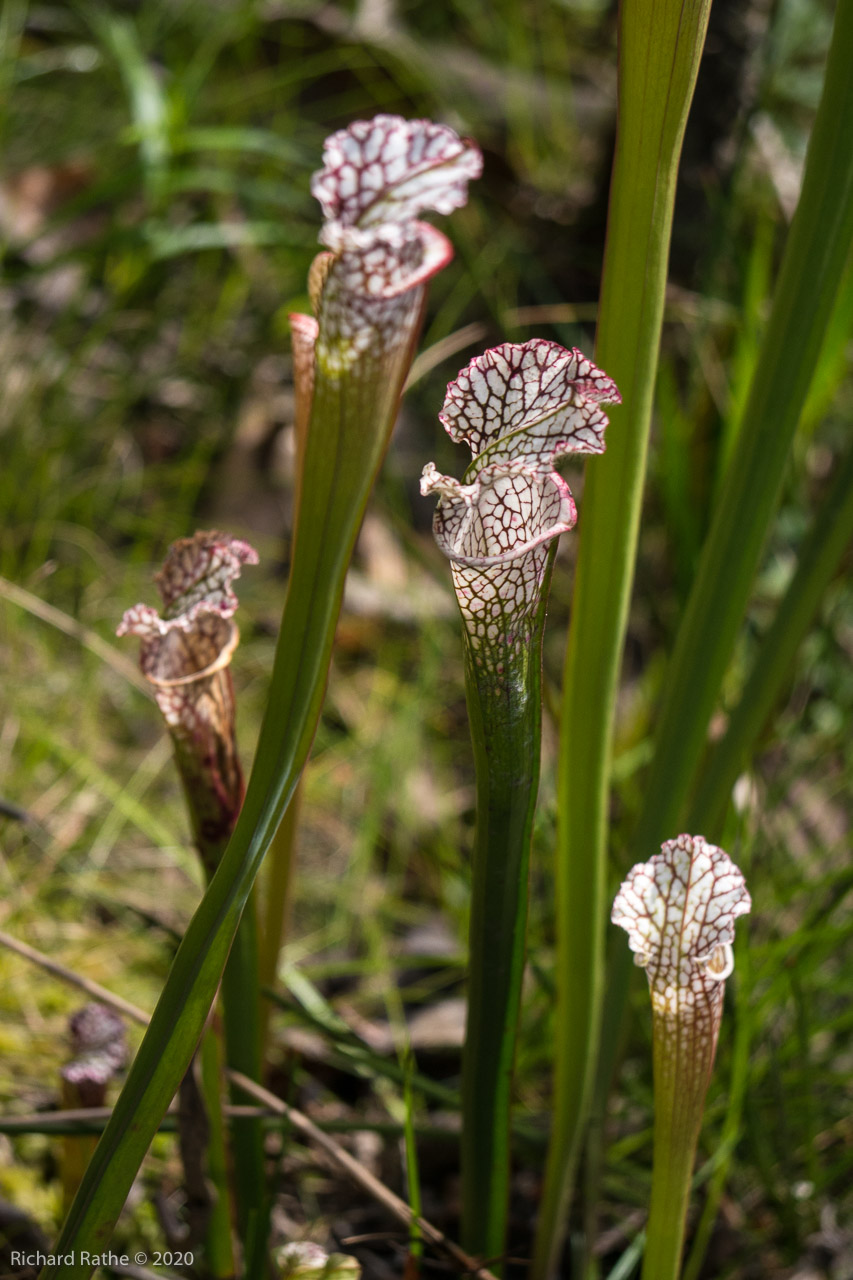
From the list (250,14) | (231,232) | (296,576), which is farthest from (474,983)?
(250,14)

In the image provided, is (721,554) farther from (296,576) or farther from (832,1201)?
(832,1201)

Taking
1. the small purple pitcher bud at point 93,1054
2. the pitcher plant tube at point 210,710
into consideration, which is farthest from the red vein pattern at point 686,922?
the small purple pitcher bud at point 93,1054

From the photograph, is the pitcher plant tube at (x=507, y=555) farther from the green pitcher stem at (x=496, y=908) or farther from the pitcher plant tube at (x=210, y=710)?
the pitcher plant tube at (x=210, y=710)

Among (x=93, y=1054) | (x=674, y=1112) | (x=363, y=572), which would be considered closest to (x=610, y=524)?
(x=674, y=1112)

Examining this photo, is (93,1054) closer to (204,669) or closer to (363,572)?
(204,669)

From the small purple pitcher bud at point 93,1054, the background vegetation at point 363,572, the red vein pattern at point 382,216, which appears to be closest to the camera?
the red vein pattern at point 382,216

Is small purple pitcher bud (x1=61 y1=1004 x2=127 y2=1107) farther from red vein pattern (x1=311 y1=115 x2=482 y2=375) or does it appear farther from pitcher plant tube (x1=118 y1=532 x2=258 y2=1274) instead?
red vein pattern (x1=311 y1=115 x2=482 y2=375)
